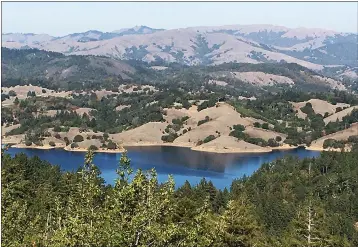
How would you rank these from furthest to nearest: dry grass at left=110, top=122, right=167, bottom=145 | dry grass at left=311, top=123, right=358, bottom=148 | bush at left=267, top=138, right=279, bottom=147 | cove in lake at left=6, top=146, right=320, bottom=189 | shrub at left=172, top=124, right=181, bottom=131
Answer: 1. shrub at left=172, top=124, right=181, bottom=131
2. dry grass at left=110, top=122, right=167, bottom=145
3. bush at left=267, top=138, right=279, bottom=147
4. dry grass at left=311, top=123, right=358, bottom=148
5. cove in lake at left=6, top=146, right=320, bottom=189

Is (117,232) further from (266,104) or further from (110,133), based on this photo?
(266,104)

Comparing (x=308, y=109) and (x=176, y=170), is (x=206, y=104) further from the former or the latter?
(x=176, y=170)

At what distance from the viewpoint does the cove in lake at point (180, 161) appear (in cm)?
Answer: 9800

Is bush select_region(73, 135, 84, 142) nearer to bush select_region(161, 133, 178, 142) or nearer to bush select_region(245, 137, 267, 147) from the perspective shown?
bush select_region(161, 133, 178, 142)

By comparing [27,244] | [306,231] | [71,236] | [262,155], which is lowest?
[262,155]

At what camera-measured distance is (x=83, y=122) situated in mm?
149500

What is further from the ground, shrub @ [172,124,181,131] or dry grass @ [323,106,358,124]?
dry grass @ [323,106,358,124]

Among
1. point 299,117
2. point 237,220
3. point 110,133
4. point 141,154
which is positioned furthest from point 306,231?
point 299,117

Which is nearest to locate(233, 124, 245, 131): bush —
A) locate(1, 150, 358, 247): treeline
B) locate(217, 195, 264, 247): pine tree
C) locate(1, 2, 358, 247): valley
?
locate(1, 2, 358, 247): valley

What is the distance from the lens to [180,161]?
11338 centimetres

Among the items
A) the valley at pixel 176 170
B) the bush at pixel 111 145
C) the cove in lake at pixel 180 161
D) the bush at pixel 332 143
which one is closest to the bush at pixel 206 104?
the valley at pixel 176 170

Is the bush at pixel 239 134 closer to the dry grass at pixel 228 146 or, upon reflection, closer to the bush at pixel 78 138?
the dry grass at pixel 228 146

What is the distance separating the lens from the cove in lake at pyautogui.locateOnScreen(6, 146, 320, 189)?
98000 millimetres

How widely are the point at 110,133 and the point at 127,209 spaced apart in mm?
131213
